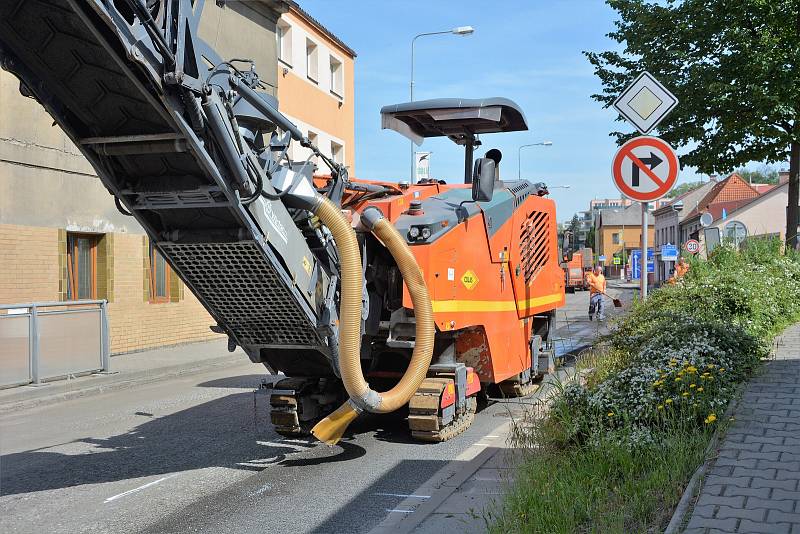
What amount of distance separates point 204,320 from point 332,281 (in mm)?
13531

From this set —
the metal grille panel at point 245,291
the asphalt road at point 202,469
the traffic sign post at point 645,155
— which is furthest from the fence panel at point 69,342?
the traffic sign post at point 645,155

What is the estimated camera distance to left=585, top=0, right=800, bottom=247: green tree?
16.7 metres

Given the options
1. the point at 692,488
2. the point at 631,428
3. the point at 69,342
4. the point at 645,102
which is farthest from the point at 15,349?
the point at 692,488

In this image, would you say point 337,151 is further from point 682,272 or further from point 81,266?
point 682,272

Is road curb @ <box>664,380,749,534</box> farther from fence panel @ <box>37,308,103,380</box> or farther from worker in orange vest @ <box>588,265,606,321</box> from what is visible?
worker in orange vest @ <box>588,265,606,321</box>

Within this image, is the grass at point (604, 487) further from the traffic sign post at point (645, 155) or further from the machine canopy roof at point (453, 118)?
the machine canopy roof at point (453, 118)

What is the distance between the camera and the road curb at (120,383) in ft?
34.5

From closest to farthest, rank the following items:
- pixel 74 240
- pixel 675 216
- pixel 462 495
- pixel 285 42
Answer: pixel 462 495
pixel 74 240
pixel 285 42
pixel 675 216

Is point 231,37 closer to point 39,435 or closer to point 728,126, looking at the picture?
point 728,126

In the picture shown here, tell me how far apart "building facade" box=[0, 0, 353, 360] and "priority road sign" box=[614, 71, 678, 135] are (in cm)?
908

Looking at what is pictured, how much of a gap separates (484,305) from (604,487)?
341cm

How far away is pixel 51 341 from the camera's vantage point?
12.2 m

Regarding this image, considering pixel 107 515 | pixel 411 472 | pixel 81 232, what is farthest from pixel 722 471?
pixel 81 232

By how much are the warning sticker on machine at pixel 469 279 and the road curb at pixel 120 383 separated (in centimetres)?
630
